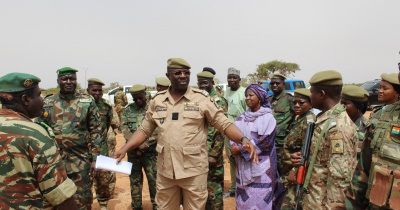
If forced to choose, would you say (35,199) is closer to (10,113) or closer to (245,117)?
(10,113)

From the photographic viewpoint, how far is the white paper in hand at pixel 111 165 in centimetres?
279

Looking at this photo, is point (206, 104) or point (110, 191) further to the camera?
point (110, 191)

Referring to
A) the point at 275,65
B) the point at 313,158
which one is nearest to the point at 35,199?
the point at 313,158

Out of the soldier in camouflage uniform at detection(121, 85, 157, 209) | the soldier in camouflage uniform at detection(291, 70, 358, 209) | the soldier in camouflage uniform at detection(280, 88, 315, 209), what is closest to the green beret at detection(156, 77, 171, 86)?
the soldier in camouflage uniform at detection(121, 85, 157, 209)

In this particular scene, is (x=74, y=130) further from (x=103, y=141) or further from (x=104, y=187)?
(x=104, y=187)

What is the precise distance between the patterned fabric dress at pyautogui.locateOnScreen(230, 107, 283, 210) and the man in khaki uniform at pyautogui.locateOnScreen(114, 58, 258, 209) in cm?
53

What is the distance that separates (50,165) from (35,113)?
16.1 inches

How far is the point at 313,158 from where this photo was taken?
7.98 ft

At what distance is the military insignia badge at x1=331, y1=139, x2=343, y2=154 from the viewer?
2.24 meters

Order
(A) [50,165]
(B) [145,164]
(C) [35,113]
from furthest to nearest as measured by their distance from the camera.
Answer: (B) [145,164] < (C) [35,113] < (A) [50,165]

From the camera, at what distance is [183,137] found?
288 centimetres

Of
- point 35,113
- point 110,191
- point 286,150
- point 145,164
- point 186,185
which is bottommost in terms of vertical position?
point 110,191

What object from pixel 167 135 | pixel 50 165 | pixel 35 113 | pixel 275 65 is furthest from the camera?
pixel 275 65

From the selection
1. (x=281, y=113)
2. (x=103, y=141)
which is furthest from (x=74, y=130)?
(x=281, y=113)
